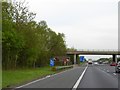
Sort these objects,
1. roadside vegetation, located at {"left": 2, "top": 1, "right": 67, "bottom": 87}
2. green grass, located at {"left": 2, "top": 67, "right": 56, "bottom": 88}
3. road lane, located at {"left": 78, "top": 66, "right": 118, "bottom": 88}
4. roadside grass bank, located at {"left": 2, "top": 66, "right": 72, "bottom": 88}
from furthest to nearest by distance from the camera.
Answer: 1. roadside vegetation, located at {"left": 2, "top": 1, "right": 67, "bottom": 87}
2. green grass, located at {"left": 2, "top": 67, "right": 56, "bottom": 88}
3. roadside grass bank, located at {"left": 2, "top": 66, "right": 72, "bottom": 88}
4. road lane, located at {"left": 78, "top": 66, "right": 118, "bottom": 88}

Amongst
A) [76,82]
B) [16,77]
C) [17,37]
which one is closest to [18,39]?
[17,37]

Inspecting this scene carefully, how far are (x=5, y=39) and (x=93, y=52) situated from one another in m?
100

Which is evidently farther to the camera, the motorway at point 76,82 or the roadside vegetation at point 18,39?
the roadside vegetation at point 18,39

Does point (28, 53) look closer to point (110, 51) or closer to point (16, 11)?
point (16, 11)

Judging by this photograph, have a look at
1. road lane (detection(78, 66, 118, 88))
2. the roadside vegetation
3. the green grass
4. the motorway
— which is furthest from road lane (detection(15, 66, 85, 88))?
the roadside vegetation

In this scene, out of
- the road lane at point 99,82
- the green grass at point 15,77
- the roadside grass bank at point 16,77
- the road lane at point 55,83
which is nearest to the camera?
the road lane at point 55,83

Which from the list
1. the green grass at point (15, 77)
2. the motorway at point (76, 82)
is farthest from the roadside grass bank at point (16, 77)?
the motorway at point (76, 82)

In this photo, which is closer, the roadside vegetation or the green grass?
the green grass

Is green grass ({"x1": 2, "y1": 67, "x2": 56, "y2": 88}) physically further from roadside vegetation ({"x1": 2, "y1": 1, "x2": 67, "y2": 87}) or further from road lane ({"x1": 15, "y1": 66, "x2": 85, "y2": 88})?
roadside vegetation ({"x1": 2, "y1": 1, "x2": 67, "y2": 87})

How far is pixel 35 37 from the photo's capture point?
6831cm

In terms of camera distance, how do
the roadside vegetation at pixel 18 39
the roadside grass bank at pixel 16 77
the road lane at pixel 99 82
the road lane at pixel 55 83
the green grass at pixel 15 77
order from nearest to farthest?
the road lane at pixel 55 83
the road lane at pixel 99 82
the roadside grass bank at pixel 16 77
the green grass at pixel 15 77
the roadside vegetation at pixel 18 39

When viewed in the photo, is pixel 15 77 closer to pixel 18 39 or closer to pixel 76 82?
pixel 76 82

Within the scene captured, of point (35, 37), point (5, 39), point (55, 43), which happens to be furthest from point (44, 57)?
point (5, 39)

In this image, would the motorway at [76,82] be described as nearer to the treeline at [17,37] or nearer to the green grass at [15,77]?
the green grass at [15,77]
